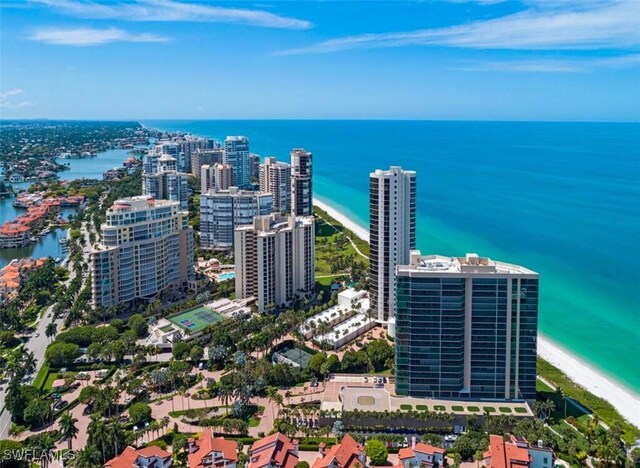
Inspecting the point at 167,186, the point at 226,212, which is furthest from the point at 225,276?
the point at 167,186

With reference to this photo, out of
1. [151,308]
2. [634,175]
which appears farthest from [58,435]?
[634,175]

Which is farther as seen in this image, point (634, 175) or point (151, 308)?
point (634, 175)

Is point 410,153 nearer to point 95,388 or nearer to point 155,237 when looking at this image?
point 155,237

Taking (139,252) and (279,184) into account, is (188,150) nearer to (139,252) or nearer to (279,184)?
(279,184)

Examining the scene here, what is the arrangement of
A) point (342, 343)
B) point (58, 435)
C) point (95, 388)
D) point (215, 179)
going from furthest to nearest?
1. point (215, 179)
2. point (342, 343)
3. point (95, 388)
4. point (58, 435)

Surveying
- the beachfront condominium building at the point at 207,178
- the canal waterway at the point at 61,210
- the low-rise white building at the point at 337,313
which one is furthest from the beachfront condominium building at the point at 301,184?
the canal waterway at the point at 61,210

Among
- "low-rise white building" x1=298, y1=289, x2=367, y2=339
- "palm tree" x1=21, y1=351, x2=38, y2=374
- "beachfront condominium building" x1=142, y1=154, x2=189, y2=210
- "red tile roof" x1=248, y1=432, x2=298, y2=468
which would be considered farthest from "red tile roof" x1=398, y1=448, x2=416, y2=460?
"beachfront condominium building" x1=142, y1=154, x2=189, y2=210
